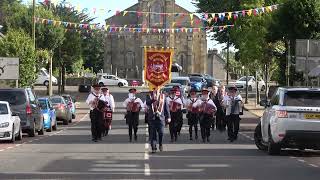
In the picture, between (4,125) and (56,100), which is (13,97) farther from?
(56,100)

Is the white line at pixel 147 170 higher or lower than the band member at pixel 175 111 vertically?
lower

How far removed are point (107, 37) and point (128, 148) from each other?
96.8 meters

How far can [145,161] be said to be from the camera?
1805cm

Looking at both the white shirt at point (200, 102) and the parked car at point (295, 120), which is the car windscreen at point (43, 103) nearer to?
the white shirt at point (200, 102)

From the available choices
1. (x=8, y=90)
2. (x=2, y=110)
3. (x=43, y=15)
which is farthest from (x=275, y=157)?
(x=43, y=15)

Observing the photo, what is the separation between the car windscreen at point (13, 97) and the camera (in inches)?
1090

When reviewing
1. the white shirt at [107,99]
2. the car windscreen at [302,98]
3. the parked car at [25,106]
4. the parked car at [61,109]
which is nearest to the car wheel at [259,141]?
the car windscreen at [302,98]

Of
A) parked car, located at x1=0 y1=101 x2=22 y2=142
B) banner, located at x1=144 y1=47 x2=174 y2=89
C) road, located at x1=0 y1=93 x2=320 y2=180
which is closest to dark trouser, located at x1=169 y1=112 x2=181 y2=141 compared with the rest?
road, located at x1=0 y1=93 x2=320 y2=180

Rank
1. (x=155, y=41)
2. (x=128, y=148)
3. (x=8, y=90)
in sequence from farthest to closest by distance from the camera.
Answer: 1. (x=155, y=41)
2. (x=8, y=90)
3. (x=128, y=148)

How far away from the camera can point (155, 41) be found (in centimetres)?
11444

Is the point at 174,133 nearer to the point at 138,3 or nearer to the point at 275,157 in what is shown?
the point at 275,157

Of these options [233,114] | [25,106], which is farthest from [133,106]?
[25,106]

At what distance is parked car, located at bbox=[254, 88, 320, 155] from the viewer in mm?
19016

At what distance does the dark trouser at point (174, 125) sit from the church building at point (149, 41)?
281ft
